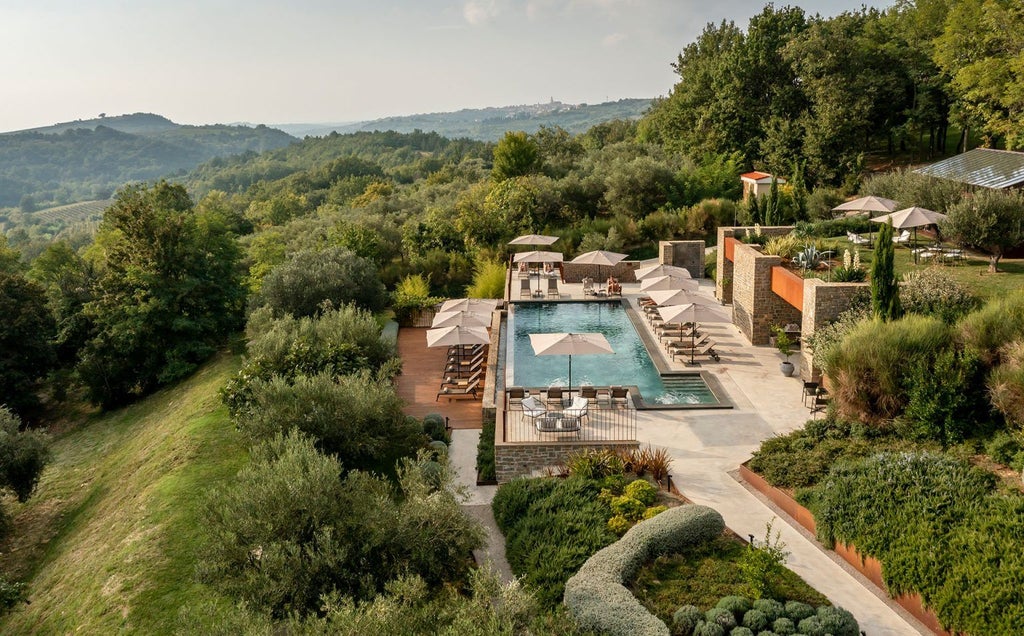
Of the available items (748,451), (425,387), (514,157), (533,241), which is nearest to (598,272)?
(533,241)

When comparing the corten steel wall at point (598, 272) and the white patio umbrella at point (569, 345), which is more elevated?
the white patio umbrella at point (569, 345)

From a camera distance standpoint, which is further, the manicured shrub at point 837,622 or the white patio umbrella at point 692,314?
the white patio umbrella at point 692,314

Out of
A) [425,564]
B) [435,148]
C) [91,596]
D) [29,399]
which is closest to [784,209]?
[425,564]

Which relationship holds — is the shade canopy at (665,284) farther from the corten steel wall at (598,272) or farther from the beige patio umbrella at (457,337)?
the corten steel wall at (598,272)

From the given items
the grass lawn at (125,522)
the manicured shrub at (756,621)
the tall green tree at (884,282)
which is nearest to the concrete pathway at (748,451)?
the manicured shrub at (756,621)

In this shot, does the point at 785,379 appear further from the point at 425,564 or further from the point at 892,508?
the point at 425,564

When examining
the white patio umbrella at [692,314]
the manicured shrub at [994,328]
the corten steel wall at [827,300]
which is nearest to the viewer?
the manicured shrub at [994,328]
